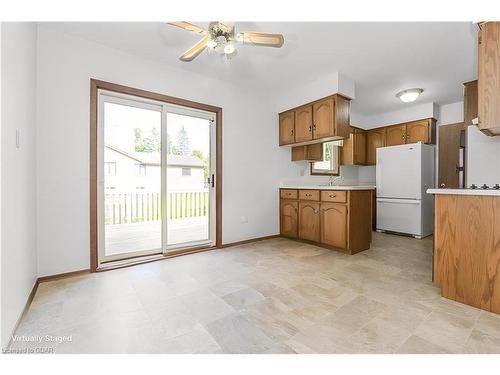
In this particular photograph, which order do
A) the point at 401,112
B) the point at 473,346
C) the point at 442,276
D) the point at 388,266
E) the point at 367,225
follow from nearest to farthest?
the point at 473,346 → the point at 442,276 → the point at 388,266 → the point at 367,225 → the point at 401,112

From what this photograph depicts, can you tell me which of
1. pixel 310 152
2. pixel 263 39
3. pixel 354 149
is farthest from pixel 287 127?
pixel 263 39

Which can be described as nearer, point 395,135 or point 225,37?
point 225,37

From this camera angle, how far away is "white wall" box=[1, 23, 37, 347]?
1.21 metres

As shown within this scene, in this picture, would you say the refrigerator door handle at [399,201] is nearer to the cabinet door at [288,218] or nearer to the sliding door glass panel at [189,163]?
the cabinet door at [288,218]

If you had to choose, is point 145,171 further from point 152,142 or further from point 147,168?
point 152,142

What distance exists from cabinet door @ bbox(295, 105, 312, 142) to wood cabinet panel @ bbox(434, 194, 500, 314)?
6.17 feet

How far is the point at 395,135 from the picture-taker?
4.35m

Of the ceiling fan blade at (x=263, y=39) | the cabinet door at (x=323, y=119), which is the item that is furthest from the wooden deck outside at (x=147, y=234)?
the ceiling fan blade at (x=263, y=39)

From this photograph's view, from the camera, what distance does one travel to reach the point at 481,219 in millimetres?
1572

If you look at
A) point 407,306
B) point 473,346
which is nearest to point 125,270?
point 407,306

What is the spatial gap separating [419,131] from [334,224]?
2661 millimetres

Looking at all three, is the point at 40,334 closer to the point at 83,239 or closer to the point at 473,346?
the point at 83,239

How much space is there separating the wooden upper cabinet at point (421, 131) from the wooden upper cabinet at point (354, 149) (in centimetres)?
80
